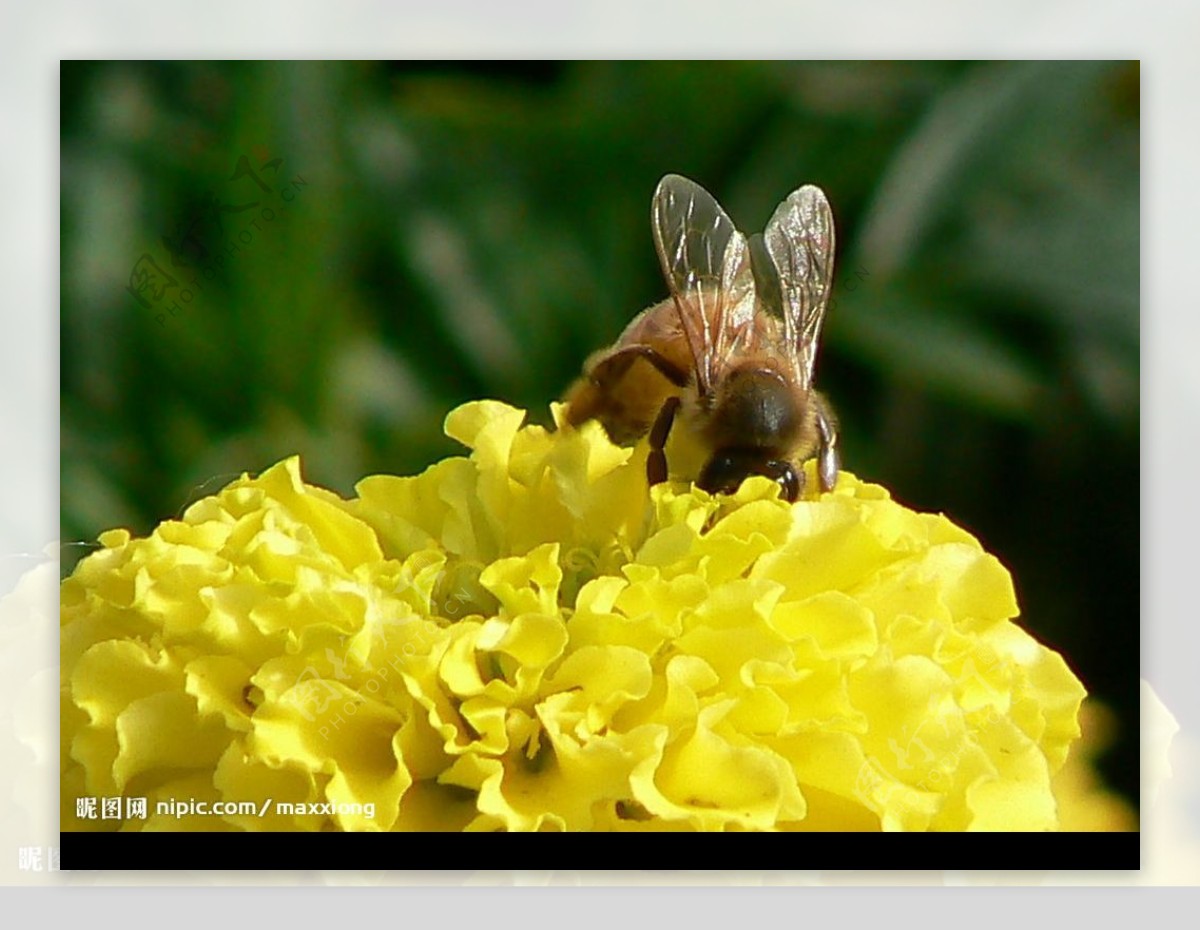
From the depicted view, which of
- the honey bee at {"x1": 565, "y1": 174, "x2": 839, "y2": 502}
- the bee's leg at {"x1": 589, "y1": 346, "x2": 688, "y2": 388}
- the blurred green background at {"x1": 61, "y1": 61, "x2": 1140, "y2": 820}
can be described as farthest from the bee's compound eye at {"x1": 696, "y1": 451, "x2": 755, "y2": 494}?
the blurred green background at {"x1": 61, "y1": 61, "x2": 1140, "y2": 820}

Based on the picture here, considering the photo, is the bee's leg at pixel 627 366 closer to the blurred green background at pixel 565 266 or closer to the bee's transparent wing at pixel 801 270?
the bee's transparent wing at pixel 801 270

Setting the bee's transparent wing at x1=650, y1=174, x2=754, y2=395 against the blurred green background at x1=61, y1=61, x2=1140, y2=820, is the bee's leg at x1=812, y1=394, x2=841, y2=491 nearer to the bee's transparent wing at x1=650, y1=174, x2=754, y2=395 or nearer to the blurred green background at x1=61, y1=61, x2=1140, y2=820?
the bee's transparent wing at x1=650, y1=174, x2=754, y2=395

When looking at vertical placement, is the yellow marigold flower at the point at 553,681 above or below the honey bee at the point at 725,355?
below

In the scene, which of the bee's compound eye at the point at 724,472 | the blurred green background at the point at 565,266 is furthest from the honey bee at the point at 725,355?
the blurred green background at the point at 565,266

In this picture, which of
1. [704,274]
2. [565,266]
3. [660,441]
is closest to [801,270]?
[704,274]

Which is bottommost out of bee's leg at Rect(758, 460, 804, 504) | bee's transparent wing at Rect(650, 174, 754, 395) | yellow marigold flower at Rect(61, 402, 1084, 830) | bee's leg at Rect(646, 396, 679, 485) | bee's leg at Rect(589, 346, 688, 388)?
yellow marigold flower at Rect(61, 402, 1084, 830)

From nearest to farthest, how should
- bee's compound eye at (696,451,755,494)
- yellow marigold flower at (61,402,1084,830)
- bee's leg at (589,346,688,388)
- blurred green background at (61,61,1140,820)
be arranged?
yellow marigold flower at (61,402,1084,830), bee's compound eye at (696,451,755,494), bee's leg at (589,346,688,388), blurred green background at (61,61,1140,820)

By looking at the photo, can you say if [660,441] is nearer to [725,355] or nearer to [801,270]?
[725,355]
